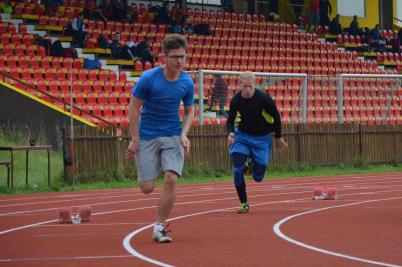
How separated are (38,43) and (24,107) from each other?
391 cm

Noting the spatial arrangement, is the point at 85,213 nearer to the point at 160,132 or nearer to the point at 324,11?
the point at 160,132

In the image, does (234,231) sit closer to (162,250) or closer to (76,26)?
(162,250)

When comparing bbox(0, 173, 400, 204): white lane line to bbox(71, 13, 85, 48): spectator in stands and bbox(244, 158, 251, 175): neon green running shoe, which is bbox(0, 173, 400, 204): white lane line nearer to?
bbox(244, 158, 251, 175): neon green running shoe

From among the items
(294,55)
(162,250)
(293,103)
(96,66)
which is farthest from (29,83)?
(162,250)

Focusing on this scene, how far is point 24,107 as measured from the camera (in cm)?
2870

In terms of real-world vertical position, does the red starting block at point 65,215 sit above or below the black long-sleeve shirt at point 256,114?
below

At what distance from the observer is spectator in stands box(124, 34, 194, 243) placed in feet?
36.6

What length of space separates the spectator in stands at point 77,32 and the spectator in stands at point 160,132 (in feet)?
73.9

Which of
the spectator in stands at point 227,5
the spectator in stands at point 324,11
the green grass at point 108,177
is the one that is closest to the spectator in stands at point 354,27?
the spectator in stands at point 324,11

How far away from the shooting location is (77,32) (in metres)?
33.5

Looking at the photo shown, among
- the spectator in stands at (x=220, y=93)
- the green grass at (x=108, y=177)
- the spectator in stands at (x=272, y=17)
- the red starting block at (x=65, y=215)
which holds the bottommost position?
the red starting block at (x=65, y=215)

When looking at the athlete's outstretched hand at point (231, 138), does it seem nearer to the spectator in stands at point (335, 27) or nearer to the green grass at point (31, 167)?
the green grass at point (31, 167)

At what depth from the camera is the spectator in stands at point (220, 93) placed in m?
27.3

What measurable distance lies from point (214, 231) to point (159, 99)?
6.47 ft
